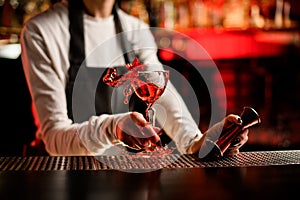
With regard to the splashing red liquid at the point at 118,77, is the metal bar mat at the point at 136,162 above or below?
below

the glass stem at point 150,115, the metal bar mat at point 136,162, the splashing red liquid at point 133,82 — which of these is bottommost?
Result: the metal bar mat at point 136,162

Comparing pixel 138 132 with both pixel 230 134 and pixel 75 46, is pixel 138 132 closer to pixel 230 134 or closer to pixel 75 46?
pixel 230 134

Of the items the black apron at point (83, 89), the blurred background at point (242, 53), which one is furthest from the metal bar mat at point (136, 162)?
the blurred background at point (242, 53)

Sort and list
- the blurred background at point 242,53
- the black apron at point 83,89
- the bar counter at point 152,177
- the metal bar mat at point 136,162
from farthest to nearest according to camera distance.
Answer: the blurred background at point 242,53 → the black apron at point 83,89 → the metal bar mat at point 136,162 → the bar counter at point 152,177

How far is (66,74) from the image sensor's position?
1.85 meters

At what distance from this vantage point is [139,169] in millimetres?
989

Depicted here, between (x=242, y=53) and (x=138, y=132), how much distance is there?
2.73 meters

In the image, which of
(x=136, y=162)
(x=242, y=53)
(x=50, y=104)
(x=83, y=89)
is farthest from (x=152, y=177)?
(x=242, y=53)

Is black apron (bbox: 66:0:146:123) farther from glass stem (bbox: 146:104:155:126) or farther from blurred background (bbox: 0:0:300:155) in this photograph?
blurred background (bbox: 0:0:300:155)

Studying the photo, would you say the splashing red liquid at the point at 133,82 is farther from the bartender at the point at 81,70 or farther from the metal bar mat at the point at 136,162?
the bartender at the point at 81,70

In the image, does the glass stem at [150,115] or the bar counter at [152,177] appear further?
the glass stem at [150,115]

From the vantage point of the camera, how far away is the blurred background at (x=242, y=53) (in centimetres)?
346

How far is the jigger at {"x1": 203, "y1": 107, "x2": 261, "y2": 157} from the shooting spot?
3.66 ft

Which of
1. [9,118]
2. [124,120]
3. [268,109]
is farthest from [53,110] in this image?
[268,109]
